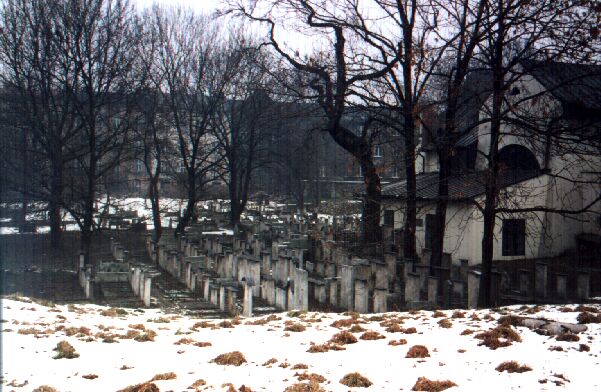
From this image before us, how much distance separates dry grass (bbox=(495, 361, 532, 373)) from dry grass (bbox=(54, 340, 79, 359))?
15.8 feet

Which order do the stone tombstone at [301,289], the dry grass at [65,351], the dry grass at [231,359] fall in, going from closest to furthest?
the dry grass at [231,359] < the dry grass at [65,351] < the stone tombstone at [301,289]

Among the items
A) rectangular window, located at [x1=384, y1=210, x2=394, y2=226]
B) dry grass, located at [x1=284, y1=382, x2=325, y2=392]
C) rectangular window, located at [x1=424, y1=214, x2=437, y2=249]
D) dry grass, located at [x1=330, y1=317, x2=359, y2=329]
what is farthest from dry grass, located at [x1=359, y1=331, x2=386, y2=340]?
rectangular window, located at [x1=384, y1=210, x2=394, y2=226]

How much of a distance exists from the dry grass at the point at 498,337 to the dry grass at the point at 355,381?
1.72 meters

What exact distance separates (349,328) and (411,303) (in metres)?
3.94

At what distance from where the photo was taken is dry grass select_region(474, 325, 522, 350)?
6172 millimetres

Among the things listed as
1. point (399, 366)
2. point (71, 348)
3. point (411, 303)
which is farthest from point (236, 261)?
point (399, 366)

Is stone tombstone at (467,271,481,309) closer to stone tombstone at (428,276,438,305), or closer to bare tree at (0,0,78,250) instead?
stone tombstone at (428,276,438,305)

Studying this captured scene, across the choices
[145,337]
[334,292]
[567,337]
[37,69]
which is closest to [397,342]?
[567,337]

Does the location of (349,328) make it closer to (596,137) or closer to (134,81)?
(596,137)

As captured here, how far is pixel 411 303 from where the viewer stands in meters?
11.7

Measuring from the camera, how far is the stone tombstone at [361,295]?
11586 mm

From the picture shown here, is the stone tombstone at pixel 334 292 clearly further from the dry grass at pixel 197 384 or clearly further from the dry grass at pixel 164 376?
the dry grass at pixel 197 384

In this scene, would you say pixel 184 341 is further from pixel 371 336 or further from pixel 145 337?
pixel 371 336

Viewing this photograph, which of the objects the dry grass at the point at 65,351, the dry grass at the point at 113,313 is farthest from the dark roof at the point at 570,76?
the dry grass at the point at 113,313
